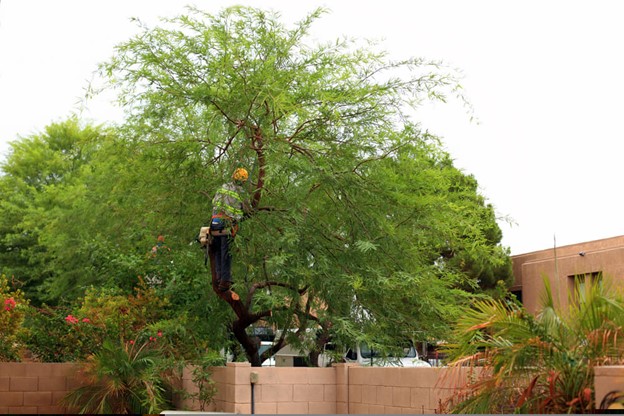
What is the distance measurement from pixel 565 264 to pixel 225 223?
84.7 feet

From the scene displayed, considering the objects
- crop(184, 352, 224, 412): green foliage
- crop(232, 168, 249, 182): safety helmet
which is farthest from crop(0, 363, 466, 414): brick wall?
crop(232, 168, 249, 182): safety helmet

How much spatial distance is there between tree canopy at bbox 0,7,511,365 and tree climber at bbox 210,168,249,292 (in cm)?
38

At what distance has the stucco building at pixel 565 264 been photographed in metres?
33.0

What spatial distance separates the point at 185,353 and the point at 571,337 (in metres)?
7.33

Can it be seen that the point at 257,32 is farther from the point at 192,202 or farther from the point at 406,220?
the point at 406,220

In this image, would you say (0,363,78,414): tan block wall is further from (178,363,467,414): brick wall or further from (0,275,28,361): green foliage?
(178,363,467,414): brick wall

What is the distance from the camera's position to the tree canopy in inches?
546

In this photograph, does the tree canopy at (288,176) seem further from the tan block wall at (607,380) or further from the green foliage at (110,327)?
the tan block wall at (607,380)

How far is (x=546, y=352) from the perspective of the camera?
7.36 m

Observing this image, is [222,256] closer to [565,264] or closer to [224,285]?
[224,285]

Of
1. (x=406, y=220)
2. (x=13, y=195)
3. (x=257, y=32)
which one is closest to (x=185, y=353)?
(x=406, y=220)

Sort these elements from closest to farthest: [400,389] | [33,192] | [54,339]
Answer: [400,389] → [54,339] → [33,192]

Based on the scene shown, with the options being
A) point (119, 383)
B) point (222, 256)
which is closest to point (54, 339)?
point (119, 383)

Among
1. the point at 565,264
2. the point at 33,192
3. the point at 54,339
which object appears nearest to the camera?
the point at 54,339
